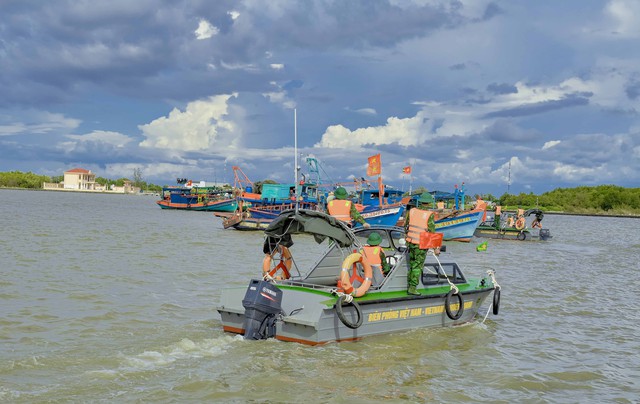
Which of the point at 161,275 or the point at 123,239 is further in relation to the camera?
the point at 123,239

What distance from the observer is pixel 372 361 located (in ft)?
30.1

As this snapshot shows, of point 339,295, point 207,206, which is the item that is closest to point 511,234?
point 339,295

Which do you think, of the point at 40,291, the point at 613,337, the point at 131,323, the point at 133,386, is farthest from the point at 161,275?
the point at 613,337

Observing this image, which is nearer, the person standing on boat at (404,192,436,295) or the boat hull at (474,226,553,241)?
the person standing on boat at (404,192,436,295)

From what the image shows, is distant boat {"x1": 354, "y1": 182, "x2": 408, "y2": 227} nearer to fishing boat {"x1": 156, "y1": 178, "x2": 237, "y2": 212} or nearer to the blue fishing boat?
the blue fishing boat

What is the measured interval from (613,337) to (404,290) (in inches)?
187

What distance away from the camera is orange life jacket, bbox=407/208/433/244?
10938 mm

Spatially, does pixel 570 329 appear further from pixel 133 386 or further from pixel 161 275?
pixel 161 275

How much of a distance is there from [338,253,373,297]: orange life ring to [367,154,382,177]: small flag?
31.0m

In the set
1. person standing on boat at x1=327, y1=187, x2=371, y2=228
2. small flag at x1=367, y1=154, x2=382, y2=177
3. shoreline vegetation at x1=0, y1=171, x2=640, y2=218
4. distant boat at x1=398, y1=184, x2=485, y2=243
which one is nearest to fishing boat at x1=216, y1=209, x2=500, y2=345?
person standing on boat at x1=327, y1=187, x2=371, y2=228

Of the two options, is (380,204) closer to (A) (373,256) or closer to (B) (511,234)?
(B) (511,234)

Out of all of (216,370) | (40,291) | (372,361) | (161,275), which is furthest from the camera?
(161,275)

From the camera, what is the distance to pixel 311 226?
399 inches

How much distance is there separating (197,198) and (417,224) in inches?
2731
